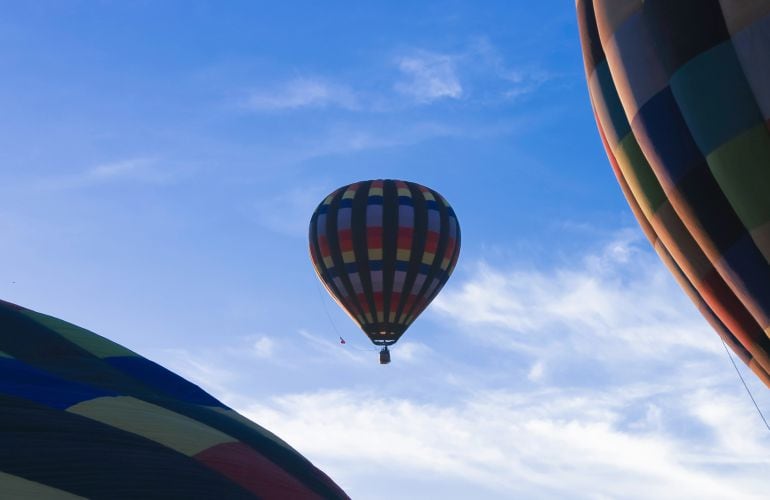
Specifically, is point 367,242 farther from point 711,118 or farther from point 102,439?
point 102,439

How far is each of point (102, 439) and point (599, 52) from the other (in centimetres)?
922

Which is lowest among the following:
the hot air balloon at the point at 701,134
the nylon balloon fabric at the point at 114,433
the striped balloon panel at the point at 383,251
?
the nylon balloon fabric at the point at 114,433

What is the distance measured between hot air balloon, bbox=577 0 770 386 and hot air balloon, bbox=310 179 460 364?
559 inches

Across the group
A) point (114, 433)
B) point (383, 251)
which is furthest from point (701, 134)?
point (383, 251)

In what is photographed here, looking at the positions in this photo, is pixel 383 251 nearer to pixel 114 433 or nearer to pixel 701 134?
pixel 701 134

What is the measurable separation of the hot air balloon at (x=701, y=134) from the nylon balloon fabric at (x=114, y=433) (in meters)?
5.99

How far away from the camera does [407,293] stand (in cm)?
2731

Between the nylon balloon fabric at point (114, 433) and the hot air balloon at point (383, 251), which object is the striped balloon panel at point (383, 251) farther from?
the nylon balloon fabric at point (114, 433)

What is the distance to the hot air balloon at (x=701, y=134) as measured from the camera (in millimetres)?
10414

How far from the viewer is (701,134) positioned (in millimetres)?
10930

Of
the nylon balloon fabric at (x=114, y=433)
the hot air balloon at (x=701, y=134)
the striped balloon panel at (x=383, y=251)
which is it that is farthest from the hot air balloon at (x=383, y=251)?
the nylon balloon fabric at (x=114, y=433)

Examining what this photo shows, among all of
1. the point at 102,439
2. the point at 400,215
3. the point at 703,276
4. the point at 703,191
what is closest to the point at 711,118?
the point at 703,191

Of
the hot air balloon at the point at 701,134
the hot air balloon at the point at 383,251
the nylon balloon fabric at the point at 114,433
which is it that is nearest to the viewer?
the nylon balloon fabric at the point at 114,433

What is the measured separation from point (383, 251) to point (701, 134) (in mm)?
16474
